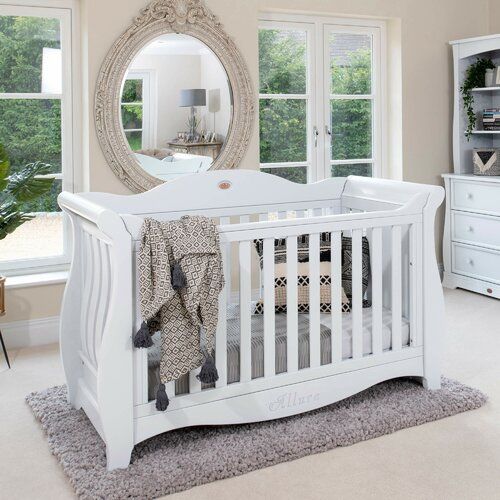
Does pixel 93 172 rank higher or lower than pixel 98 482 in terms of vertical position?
higher

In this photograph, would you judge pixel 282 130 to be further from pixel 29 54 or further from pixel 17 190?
pixel 17 190

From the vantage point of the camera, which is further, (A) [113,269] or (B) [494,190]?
(B) [494,190]

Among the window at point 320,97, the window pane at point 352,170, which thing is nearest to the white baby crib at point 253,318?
the window at point 320,97

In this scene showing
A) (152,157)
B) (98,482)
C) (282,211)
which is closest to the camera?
(98,482)

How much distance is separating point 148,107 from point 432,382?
7.13 feet

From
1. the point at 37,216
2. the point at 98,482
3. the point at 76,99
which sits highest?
the point at 76,99

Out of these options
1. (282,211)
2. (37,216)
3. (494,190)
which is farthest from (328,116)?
(37,216)

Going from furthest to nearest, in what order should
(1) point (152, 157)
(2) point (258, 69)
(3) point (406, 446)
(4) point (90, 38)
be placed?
(2) point (258, 69)
(1) point (152, 157)
(4) point (90, 38)
(3) point (406, 446)

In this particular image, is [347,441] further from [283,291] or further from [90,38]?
[90,38]

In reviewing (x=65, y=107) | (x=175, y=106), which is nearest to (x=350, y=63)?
(x=175, y=106)

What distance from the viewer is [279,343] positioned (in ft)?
8.80

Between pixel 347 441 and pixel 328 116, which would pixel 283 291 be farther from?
pixel 328 116

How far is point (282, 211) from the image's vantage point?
11.0 ft

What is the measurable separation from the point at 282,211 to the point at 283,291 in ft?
1.94
